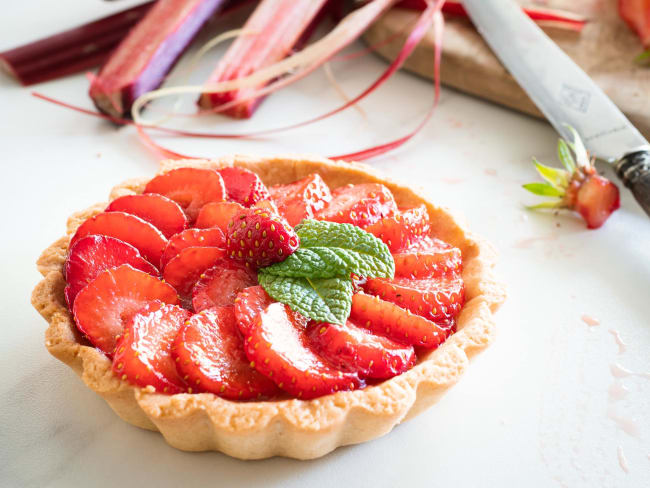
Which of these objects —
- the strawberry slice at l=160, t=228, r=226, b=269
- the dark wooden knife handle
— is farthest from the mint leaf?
the dark wooden knife handle

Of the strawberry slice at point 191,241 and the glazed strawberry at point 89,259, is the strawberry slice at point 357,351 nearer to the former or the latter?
the strawberry slice at point 191,241

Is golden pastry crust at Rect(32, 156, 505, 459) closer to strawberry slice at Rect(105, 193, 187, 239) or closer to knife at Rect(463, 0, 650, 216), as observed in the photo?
strawberry slice at Rect(105, 193, 187, 239)

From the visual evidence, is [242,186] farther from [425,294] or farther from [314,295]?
[425,294]

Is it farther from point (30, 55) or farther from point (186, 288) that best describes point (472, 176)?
point (30, 55)

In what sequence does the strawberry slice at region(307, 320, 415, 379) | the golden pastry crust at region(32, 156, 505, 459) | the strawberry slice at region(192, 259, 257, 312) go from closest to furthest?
the golden pastry crust at region(32, 156, 505, 459)
the strawberry slice at region(307, 320, 415, 379)
the strawberry slice at region(192, 259, 257, 312)

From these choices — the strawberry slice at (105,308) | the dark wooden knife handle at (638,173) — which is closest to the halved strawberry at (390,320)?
the strawberry slice at (105,308)
